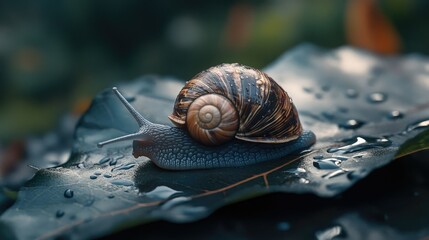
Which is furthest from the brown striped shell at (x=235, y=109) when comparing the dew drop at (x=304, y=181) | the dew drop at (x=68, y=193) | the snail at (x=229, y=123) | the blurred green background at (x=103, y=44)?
the blurred green background at (x=103, y=44)

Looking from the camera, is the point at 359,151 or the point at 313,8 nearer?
the point at 359,151

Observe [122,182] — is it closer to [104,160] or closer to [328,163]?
[104,160]

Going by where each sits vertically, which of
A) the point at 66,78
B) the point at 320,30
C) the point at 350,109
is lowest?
the point at 66,78

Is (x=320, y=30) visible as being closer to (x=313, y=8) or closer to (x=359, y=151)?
(x=313, y=8)

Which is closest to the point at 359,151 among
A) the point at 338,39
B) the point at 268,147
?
the point at 268,147

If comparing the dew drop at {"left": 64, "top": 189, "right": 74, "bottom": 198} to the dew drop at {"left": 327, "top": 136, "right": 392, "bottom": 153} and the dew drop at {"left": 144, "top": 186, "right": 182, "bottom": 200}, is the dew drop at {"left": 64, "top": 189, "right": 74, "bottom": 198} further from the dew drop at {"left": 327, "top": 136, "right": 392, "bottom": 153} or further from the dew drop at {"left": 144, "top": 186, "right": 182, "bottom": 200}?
the dew drop at {"left": 327, "top": 136, "right": 392, "bottom": 153}

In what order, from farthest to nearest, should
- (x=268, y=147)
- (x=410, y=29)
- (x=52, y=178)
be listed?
(x=410, y=29) → (x=268, y=147) → (x=52, y=178)
